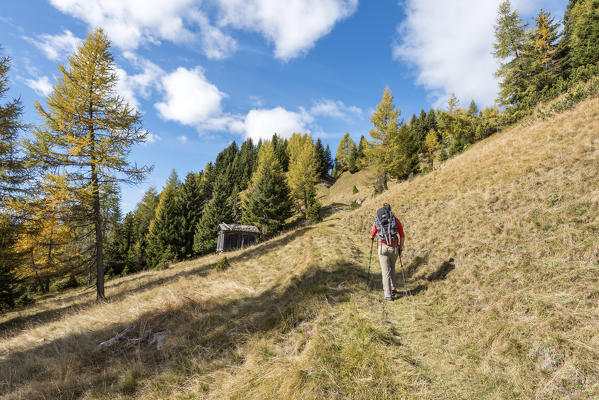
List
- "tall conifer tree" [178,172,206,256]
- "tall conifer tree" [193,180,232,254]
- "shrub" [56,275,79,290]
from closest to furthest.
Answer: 1. "shrub" [56,275,79,290]
2. "tall conifer tree" [193,180,232,254]
3. "tall conifer tree" [178,172,206,256]

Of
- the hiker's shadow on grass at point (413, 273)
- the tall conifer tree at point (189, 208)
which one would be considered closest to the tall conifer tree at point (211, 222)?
the tall conifer tree at point (189, 208)

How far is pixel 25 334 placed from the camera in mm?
8516

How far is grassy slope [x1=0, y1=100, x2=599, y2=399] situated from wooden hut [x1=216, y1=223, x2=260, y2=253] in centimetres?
1615

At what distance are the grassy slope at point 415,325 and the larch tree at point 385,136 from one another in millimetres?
16082

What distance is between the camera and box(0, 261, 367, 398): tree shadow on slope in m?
4.52

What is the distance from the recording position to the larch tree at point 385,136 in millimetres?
25391

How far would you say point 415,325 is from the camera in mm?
4934

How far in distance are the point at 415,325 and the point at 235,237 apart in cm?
2400

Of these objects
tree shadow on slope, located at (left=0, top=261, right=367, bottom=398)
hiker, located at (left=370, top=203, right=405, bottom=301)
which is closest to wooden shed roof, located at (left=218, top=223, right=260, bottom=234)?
tree shadow on slope, located at (left=0, top=261, right=367, bottom=398)

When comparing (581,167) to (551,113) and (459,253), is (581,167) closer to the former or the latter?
(459,253)

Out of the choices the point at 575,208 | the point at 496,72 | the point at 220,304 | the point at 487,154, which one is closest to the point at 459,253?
the point at 575,208

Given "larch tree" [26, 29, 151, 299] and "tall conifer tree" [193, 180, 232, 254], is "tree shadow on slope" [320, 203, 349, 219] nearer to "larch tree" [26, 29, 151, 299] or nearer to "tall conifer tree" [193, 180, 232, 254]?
"tall conifer tree" [193, 180, 232, 254]

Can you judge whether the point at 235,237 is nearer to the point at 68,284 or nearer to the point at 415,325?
the point at 415,325

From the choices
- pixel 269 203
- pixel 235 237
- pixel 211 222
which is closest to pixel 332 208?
pixel 269 203
